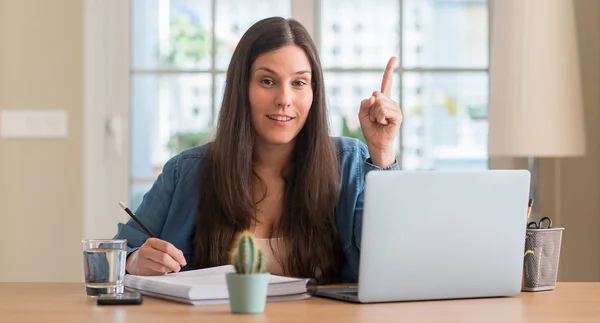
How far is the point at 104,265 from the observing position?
5.31ft

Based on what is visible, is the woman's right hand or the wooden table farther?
the woman's right hand

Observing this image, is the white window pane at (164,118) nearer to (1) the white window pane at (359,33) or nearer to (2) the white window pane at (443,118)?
(1) the white window pane at (359,33)

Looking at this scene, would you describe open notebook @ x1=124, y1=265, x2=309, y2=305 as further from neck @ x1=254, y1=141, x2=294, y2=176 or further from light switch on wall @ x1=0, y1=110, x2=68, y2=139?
light switch on wall @ x1=0, y1=110, x2=68, y2=139

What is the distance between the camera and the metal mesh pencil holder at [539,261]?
177cm

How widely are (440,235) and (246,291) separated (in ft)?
1.17

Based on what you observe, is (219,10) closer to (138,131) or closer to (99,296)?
(138,131)

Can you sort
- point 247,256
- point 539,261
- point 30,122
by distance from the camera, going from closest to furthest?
point 247,256
point 539,261
point 30,122

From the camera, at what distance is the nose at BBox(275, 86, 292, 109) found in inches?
84.4

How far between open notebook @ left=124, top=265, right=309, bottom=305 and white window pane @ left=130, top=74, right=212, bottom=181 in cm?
182

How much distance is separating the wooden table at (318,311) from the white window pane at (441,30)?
1.93m

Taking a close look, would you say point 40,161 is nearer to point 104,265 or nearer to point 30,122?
point 30,122

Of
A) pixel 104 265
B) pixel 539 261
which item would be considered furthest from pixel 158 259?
pixel 539 261

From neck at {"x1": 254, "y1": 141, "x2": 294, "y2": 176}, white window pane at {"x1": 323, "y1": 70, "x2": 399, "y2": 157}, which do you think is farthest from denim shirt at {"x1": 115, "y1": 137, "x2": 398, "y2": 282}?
white window pane at {"x1": 323, "y1": 70, "x2": 399, "y2": 157}

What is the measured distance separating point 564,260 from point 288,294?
6.38ft
